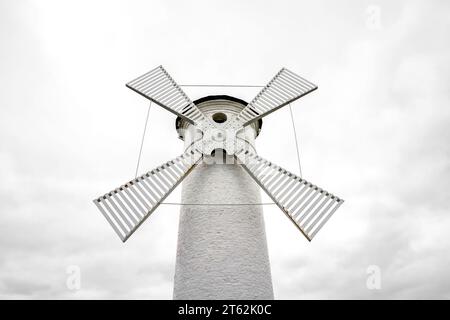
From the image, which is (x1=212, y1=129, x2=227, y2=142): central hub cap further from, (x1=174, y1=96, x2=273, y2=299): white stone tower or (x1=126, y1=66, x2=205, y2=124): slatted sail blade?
(x1=126, y1=66, x2=205, y2=124): slatted sail blade

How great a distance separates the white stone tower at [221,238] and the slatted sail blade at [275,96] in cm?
38

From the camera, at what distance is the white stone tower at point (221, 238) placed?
213 inches

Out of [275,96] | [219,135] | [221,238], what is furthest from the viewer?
[275,96]

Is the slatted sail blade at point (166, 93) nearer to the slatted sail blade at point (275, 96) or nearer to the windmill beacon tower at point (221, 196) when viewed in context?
the windmill beacon tower at point (221, 196)

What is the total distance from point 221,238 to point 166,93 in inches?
146

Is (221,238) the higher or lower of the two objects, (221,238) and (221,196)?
the lower

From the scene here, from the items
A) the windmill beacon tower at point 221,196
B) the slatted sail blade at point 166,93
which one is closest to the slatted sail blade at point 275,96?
the windmill beacon tower at point 221,196

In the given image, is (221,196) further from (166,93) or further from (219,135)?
(166,93)

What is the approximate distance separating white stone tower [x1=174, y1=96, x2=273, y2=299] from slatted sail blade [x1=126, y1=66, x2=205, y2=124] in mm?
476

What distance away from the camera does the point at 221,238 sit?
5.76 m

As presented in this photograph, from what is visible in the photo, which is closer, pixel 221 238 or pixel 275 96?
pixel 221 238

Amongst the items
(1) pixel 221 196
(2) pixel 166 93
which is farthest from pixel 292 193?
(2) pixel 166 93
